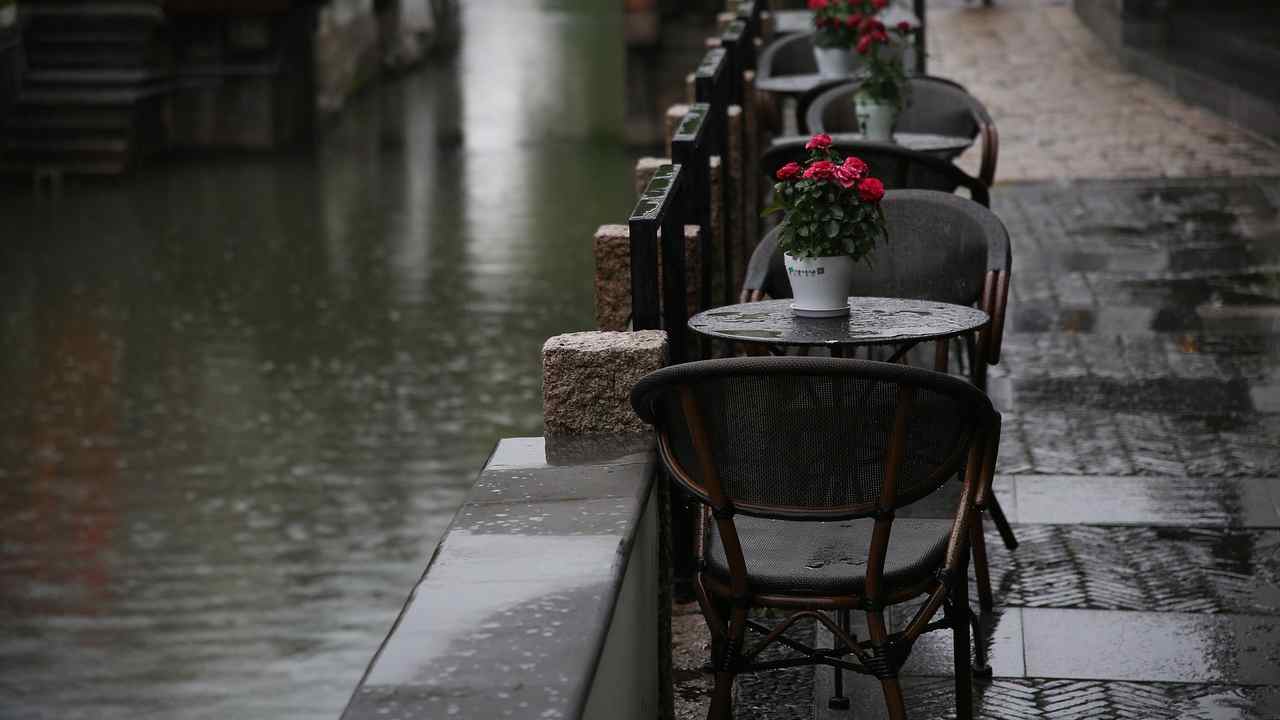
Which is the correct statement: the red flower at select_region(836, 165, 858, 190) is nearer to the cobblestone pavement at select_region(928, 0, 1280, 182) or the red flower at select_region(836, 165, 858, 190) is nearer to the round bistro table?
the round bistro table

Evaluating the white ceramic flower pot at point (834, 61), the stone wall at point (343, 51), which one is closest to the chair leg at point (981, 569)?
the white ceramic flower pot at point (834, 61)

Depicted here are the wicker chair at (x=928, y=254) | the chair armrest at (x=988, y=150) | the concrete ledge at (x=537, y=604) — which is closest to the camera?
the concrete ledge at (x=537, y=604)

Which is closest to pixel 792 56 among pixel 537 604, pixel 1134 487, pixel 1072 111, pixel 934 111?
pixel 934 111

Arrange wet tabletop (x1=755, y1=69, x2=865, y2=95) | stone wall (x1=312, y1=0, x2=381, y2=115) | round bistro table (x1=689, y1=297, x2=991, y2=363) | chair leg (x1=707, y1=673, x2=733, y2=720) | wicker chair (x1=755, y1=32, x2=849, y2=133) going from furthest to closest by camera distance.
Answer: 1. stone wall (x1=312, y1=0, x2=381, y2=115)
2. wicker chair (x1=755, y1=32, x2=849, y2=133)
3. wet tabletop (x1=755, y1=69, x2=865, y2=95)
4. round bistro table (x1=689, y1=297, x2=991, y2=363)
5. chair leg (x1=707, y1=673, x2=733, y2=720)

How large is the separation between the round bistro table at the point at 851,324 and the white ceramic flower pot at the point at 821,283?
23mm

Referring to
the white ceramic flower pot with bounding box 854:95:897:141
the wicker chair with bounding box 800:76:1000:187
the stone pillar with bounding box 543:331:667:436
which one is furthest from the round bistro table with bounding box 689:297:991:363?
the wicker chair with bounding box 800:76:1000:187

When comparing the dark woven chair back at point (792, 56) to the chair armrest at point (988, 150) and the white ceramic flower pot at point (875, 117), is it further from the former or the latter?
the white ceramic flower pot at point (875, 117)

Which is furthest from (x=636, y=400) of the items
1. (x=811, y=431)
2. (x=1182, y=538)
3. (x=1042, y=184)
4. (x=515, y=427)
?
(x=1042, y=184)

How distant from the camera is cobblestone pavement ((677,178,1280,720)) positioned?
13.2ft

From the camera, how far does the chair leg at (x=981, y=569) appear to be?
425 centimetres

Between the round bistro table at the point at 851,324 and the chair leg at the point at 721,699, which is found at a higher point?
the round bistro table at the point at 851,324

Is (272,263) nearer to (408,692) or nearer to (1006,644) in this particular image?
(1006,644)

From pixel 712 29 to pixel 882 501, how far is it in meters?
19.1

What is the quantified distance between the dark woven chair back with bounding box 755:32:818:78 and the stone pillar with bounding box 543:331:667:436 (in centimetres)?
665
